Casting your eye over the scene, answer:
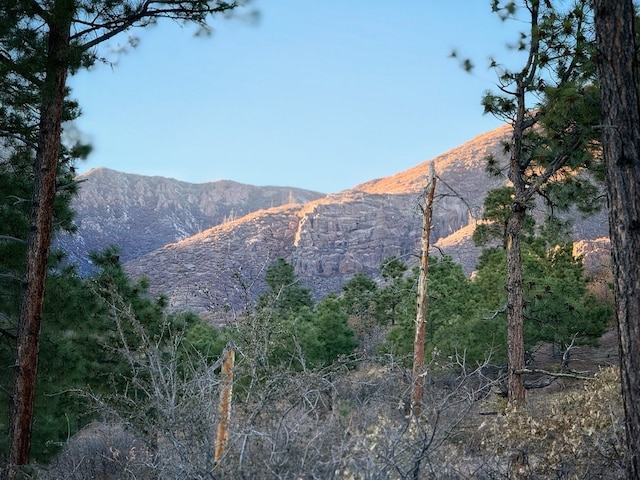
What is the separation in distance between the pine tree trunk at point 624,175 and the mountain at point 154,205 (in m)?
107

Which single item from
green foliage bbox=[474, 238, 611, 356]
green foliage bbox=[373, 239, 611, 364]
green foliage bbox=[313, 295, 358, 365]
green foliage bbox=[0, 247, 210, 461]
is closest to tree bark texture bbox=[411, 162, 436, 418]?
green foliage bbox=[373, 239, 611, 364]

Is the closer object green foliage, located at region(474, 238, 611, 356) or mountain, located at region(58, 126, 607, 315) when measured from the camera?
green foliage, located at region(474, 238, 611, 356)

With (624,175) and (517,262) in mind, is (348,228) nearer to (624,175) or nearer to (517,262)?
(517,262)

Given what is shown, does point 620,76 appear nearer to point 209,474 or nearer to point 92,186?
point 209,474

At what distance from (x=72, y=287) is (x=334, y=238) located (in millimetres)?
108109

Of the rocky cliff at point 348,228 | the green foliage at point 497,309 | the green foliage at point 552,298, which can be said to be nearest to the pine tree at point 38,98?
the green foliage at point 497,309

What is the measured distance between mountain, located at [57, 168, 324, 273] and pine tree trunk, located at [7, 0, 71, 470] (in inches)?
4059

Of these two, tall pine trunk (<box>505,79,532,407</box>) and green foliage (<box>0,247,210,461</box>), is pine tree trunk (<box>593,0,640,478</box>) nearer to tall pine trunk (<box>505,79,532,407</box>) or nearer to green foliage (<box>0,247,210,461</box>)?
green foliage (<box>0,247,210,461</box>)

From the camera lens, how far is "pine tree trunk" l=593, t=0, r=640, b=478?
17.3 feet

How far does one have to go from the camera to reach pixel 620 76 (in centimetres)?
549

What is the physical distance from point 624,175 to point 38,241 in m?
6.37

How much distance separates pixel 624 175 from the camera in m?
5.41

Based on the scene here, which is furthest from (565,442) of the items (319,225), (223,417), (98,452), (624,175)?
(319,225)

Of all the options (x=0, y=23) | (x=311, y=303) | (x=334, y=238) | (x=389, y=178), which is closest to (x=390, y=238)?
(x=334, y=238)
